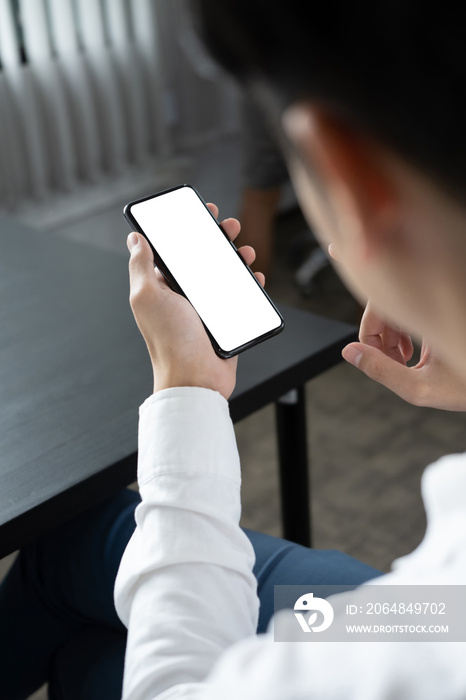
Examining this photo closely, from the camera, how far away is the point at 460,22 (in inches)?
10.1

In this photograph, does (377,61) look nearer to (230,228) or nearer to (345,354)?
(345,354)

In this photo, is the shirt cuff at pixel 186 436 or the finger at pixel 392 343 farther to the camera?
the finger at pixel 392 343

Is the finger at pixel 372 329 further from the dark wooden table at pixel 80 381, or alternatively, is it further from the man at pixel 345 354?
the dark wooden table at pixel 80 381

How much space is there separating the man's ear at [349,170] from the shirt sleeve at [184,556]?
0.98 ft

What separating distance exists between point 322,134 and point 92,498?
0.49 m

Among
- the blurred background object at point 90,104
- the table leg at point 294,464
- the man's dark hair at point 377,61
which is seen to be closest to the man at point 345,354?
the man's dark hair at point 377,61

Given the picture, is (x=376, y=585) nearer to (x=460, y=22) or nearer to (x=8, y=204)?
(x=460, y=22)

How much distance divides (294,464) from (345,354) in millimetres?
429

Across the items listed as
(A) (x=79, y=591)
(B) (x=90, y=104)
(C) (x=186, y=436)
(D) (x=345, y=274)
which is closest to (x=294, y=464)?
(A) (x=79, y=591)

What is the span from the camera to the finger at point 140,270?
71cm

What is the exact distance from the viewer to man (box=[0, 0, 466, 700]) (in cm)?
28

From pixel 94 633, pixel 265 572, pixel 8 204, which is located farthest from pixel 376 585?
pixel 8 204

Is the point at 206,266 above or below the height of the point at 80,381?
above

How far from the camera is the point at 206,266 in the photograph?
806 millimetres
